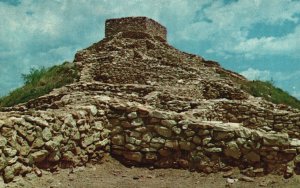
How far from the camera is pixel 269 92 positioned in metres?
22.6

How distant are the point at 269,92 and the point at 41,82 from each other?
10797 mm

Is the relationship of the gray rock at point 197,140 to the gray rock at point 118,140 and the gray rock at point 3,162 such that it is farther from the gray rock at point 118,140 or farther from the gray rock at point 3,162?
the gray rock at point 3,162

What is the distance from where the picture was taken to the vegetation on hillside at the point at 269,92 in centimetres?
2126

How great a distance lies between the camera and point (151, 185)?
7.39 meters

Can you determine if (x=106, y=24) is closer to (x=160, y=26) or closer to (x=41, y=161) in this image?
(x=160, y=26)

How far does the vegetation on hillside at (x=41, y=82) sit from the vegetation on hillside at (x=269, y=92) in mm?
7950

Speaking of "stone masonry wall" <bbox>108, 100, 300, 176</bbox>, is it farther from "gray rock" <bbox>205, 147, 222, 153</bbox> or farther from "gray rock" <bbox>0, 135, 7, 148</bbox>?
"gray rock" <bbox>0, 135, 7, 148</bbox>

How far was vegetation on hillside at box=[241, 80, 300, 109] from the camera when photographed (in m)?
21.3

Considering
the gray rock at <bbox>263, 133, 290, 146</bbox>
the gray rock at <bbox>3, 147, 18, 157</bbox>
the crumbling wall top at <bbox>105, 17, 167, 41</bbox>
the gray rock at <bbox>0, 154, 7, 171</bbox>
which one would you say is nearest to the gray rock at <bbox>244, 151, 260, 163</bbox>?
the gray rock at <bbox>263, 133, 290, 146</bbox>

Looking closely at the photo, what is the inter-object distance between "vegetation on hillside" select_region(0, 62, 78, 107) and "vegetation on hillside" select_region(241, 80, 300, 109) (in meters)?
7.95

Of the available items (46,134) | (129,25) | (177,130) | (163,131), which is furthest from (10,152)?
(129,25)

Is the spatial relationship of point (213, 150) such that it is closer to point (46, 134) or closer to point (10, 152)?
point (46, 134)

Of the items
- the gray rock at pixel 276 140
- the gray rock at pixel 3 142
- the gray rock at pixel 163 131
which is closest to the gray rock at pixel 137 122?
the gray rock at pixel 163 131

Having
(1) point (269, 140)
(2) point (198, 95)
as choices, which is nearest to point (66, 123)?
(1) point (269, 140)
